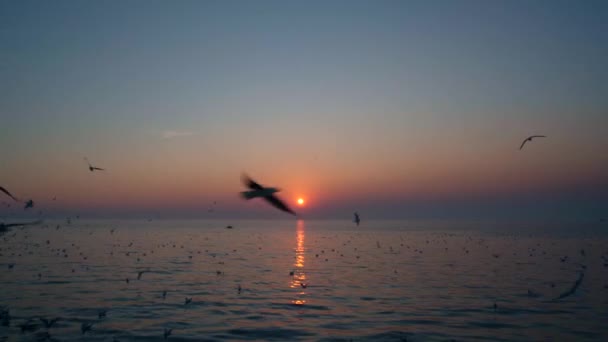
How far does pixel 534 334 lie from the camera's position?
59.9 feet

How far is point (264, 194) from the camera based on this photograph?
1191 cm

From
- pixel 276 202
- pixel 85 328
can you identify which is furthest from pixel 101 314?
pixel 276 202

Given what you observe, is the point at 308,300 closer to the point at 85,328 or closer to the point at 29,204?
the point at 85,328

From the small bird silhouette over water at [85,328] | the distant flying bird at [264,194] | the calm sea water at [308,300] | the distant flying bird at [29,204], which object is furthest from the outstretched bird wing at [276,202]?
the distant flying bird at [29,204]

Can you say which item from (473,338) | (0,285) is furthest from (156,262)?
(473,338)

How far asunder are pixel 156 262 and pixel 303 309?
2380 cm

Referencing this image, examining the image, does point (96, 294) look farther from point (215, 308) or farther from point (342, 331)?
point (342, 331)

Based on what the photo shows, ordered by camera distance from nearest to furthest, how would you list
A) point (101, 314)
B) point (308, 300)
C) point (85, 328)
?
point (85, 328)
point (101, 314)
point (308, 300)

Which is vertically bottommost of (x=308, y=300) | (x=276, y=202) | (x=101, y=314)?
(x=101, y=314)

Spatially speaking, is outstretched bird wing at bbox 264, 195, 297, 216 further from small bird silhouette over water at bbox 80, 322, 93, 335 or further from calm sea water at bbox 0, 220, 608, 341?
small bird silhouette over water at bbox 80, 322, 93, 335

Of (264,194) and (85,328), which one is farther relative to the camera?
(85,328)

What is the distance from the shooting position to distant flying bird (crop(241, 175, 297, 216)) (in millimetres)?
11523

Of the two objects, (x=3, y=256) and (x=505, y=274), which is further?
(x=3, y=256)

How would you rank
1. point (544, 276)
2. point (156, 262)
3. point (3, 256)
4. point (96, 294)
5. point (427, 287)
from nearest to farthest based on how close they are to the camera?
point (96, 294)
point (427, 287)
point (544, 276)
point (156, 262)
point (3, 256)
